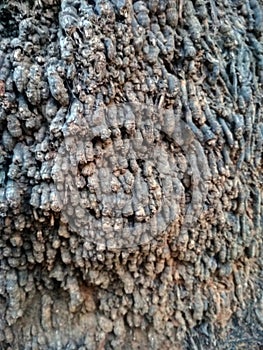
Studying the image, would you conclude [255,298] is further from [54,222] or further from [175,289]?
[54,222]

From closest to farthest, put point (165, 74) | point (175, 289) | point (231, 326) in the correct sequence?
point (165, 74) → point (175, 289) → point (231, 326)

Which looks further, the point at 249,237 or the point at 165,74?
the point at 249,237

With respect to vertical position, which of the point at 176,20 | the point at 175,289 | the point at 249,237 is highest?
the point at 176,20

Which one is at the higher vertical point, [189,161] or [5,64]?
[5,64]

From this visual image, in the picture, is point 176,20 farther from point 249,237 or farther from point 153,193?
point 249,237

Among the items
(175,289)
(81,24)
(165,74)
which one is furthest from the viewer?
(175,289)

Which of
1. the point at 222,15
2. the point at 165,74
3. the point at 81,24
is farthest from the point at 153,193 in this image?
the point at 222,15

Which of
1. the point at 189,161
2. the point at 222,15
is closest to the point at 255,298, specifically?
the point at 189,161
